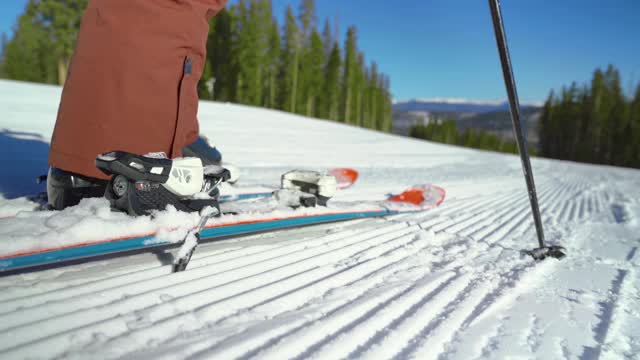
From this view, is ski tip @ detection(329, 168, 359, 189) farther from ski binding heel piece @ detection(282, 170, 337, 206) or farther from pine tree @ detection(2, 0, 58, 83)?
pine tree @ detection(2, 0, 58, 83)

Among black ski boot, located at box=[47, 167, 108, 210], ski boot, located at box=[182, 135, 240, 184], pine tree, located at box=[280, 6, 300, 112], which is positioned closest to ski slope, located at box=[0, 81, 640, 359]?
black ski boot, located at box=[47, 167, 108, 210]

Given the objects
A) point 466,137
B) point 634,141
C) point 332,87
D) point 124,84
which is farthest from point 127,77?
point 466,137

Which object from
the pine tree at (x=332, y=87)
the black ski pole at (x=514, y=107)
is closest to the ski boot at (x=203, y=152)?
the black ski pole at (x=514, y=107)

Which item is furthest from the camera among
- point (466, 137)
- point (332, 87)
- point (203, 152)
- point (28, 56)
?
point (466, 137)

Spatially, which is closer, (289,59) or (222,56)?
(222,56)

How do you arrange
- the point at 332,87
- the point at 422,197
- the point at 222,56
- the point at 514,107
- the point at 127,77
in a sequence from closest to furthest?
1. the point at 127,77
2. the point at 514,107
3. the point at 422,197
4. the point at 222,56
5. the point at 332,87

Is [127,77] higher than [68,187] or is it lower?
higher

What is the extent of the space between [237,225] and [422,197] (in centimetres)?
242

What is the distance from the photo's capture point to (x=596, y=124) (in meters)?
38.5

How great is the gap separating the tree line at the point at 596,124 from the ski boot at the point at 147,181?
43.9 metres

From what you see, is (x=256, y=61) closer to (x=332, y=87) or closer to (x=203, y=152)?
(x=332, y=87)

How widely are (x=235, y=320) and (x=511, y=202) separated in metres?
4.57

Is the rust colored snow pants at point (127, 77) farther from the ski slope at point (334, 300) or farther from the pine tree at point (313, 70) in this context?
the pine tree at point (313, 70)

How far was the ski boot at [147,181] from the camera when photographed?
4.68 ft
